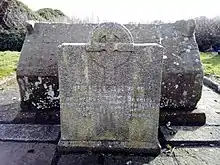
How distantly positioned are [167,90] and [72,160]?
2.07 metres

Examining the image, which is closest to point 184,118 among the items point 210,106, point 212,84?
point 210,106

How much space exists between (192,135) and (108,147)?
1.34 metres

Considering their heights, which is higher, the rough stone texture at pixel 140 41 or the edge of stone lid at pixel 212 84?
the rough stone texture at pixel 140 41

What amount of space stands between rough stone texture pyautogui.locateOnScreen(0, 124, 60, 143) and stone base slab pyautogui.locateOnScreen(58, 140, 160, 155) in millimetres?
338

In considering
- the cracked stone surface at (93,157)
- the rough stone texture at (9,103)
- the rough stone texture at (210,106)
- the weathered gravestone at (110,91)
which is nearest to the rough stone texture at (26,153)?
the cracked stone surface at (93,157)

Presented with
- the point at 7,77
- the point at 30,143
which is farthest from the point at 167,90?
the point at 7,77

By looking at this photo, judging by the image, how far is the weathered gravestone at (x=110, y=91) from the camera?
13.5ft

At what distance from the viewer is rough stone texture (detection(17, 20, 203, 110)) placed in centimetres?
531

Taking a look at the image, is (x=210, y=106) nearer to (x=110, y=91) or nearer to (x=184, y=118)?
(x=184, y=118)

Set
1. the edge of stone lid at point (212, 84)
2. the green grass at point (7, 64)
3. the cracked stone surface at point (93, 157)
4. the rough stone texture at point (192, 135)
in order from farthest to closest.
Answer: the green grass at point (7, 64), the edge of stone lid at point (212, 84), the rough stone texture at point (192, 135), the cracked stone surface at point (93, 157)

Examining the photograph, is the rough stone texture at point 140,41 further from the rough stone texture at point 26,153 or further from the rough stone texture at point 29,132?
the rough stone texture at point 26,153

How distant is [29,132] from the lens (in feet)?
16.1

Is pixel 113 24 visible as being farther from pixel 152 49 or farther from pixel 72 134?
pixel 72 134

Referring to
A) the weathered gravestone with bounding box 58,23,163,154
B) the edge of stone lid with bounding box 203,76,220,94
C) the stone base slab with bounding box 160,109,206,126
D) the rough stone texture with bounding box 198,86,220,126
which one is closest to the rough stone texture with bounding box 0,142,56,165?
the weathered gravestone with bounding box 58,23,163,154
